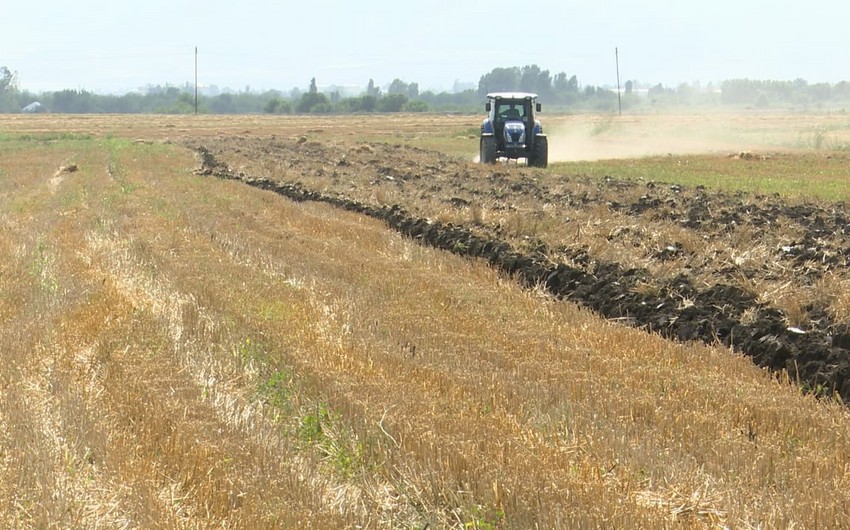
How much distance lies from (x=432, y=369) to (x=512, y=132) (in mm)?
23520

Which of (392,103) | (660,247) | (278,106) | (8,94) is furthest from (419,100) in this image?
(660,247)

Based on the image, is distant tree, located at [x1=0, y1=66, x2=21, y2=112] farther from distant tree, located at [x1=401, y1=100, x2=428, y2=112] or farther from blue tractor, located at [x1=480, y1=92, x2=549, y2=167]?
blue tractor, located at [x1=480, y1=92, x2=549, y2=167]

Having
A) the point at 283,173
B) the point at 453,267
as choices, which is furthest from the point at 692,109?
the point at 453,267

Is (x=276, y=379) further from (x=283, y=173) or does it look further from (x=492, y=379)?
(x=283, y=173)

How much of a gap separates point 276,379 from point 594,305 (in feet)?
12.8

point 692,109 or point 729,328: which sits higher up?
point 692,109

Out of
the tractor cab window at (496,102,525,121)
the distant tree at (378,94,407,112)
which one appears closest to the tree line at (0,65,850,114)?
the distant tree at (378,94,407,112)

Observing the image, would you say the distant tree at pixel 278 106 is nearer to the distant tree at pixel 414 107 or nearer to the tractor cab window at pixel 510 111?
the distant tree at pixel 414 107

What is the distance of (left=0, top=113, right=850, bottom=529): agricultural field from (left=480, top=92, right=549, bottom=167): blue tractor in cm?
1418

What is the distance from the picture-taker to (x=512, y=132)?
1174 inches

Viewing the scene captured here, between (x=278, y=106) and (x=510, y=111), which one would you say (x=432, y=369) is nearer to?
(x=510, y=111)

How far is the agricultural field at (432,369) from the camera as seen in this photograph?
477cm

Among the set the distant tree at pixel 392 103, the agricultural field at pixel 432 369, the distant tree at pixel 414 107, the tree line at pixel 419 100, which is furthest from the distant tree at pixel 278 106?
the agricultural field at pixel 432 369

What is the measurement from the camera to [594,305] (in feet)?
31.0
